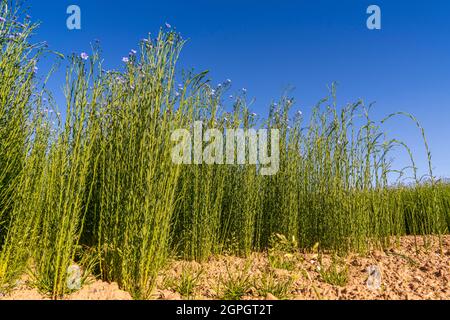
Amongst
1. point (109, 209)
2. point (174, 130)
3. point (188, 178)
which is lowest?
point (109, 209)

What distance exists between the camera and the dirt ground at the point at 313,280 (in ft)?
9.07

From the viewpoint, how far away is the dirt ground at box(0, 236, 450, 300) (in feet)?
9.07

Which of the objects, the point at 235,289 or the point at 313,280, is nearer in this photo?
the point at 235,289

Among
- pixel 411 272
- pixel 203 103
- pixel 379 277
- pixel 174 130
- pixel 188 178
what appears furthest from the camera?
pixel 203 103

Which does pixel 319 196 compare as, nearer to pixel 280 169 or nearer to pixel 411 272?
pixel 280 169

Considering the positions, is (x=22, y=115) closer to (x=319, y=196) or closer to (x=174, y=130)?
(x=174, y=130)

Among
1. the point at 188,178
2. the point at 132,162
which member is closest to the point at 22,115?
the point at 132,162

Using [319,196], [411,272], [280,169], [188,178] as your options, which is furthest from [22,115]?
[411,272]

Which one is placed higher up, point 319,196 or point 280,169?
point 280,169

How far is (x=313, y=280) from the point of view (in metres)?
3.32

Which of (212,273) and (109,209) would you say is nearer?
(109,209)

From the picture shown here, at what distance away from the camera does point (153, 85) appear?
113 inches
